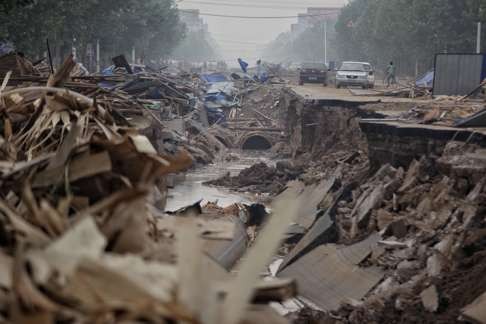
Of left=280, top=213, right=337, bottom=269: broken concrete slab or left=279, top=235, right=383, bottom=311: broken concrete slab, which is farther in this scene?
left=280, top=213, right=337, bottom=269: broken concrete slab

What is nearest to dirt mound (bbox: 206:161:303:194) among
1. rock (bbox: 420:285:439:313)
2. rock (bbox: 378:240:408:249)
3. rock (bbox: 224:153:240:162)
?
rock (bbox: 224:153:240:162)

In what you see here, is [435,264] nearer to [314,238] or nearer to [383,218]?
[383,218]

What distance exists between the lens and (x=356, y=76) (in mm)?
45031

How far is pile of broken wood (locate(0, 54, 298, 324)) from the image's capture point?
2535 millimetres

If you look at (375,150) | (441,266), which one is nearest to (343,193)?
(375,150)

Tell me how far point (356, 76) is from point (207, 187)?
2057 centimetres

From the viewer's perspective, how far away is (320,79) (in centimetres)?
5378

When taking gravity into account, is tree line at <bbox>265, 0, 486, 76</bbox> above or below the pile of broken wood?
below

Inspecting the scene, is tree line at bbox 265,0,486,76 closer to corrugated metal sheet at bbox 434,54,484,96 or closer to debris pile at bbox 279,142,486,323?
corrugated metal sheet at bbox 434,54,484,96

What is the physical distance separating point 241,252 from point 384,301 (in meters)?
5.20

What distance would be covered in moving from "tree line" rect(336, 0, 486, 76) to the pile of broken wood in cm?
4066

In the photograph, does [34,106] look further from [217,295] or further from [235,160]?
[235,160]

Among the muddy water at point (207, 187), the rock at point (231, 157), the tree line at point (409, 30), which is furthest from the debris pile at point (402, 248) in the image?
the tree line at point (409, 30)

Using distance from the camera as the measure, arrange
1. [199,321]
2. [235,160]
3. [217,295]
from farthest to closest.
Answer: [235,160] → [217,295] → [199,321]
